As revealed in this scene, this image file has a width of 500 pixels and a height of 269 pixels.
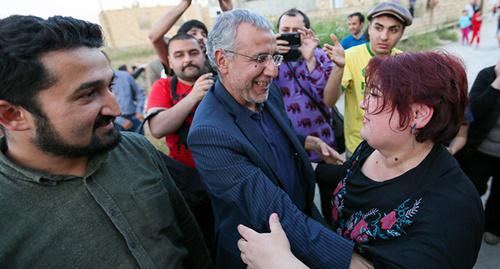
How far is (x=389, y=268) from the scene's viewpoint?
Answer: 1.10 m

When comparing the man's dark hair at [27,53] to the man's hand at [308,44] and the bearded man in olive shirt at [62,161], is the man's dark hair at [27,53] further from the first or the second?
the man's hand at [308,44]

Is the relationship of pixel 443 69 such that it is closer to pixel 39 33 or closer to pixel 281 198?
pixel 281 198

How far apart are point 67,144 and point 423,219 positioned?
4.86 feet

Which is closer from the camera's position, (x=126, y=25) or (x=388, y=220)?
(x=388, y=220)

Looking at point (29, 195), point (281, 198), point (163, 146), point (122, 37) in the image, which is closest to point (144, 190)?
point (29, 195)

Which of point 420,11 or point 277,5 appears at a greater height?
point 277,5

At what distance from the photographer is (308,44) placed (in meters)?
2.70

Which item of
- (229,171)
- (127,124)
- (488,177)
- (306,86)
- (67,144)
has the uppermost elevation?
(67,144)

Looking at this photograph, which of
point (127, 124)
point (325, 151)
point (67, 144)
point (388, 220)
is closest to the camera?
point (67, 144)

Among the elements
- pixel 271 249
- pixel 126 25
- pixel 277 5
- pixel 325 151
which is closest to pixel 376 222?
pixel 271 249

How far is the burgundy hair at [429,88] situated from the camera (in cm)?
117

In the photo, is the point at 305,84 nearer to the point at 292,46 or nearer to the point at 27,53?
the point at 292,46

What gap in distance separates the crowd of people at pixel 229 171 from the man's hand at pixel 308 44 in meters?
1.04

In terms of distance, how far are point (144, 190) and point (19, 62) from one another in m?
0.73
